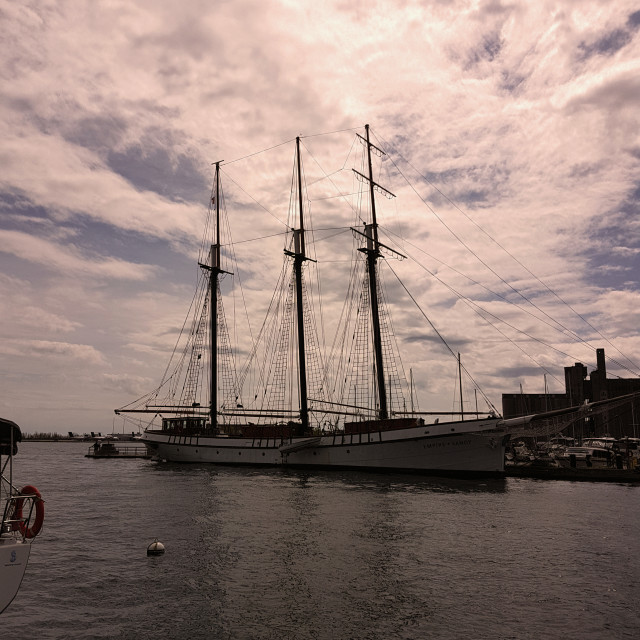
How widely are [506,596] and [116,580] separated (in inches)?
487

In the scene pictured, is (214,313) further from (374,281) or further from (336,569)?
(336,569)

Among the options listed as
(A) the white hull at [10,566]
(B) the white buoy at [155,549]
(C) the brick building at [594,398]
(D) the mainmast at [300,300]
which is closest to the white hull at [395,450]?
(D) the mainmast at [300,300]

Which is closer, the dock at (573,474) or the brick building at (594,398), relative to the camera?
the dock at (573,474)

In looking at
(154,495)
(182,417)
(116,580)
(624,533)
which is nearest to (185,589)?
(116,580)

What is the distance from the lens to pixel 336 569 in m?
19.5

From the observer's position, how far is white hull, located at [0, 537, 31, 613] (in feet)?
39.7

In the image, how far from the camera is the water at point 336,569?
14.5m

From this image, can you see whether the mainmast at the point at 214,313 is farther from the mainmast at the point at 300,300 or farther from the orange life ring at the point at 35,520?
the orange life ring at the point at 35,520

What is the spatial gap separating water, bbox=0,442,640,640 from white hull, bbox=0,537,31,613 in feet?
7.83

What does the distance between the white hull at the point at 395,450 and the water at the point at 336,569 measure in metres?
11.3

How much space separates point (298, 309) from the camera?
66.3 meters

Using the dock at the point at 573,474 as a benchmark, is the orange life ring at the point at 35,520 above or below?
above

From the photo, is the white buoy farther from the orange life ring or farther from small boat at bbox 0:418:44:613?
the orange life ring

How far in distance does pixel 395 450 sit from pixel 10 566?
41.5 m
